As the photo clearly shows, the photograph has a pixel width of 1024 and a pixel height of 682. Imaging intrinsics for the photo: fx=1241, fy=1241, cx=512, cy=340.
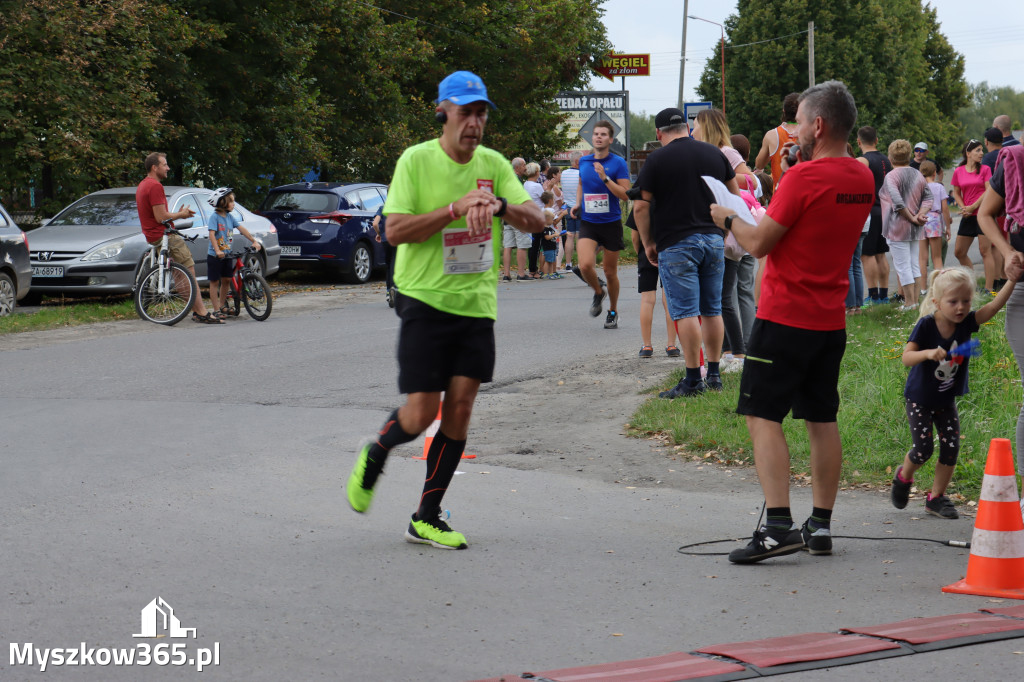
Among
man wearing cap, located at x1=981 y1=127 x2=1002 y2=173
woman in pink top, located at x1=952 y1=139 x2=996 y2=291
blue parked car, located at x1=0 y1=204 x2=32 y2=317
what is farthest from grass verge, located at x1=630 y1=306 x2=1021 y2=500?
blue parked car, located at x1=0 y1=204 x2=32 y2=317

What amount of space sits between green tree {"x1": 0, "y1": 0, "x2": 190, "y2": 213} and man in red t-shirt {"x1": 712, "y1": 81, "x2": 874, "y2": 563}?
15.7 metres

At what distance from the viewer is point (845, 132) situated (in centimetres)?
522

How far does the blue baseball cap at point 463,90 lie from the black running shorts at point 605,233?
7602 mm

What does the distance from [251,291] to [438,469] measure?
11.0 meters

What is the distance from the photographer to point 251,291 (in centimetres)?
1609

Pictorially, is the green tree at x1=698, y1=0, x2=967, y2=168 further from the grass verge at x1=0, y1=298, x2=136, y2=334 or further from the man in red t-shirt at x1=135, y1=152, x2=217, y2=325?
the man in red t-shirt at x1=135, y1=152, x2=217, y2=325

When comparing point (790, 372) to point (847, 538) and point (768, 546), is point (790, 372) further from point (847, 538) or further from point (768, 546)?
point (847, 538)

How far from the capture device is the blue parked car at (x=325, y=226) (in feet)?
70.7

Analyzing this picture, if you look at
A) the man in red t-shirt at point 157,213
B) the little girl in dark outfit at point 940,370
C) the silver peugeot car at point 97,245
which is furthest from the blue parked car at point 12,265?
the little girl in dark outfit at point 940,370

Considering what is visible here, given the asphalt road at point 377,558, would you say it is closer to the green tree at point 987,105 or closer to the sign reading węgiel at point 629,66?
the sign reading węgiel at point 629,66

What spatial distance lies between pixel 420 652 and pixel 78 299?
15691 millimetres

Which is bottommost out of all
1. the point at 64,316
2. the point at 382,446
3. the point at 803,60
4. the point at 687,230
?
the point at 64,316

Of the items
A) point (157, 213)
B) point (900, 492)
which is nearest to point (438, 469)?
point (900, 492)

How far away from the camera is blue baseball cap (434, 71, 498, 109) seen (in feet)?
16.9
